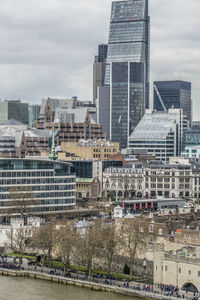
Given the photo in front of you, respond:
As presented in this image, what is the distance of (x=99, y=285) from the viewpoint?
431ft

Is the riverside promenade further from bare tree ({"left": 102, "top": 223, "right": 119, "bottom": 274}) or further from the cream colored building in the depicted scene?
bare tree ({"left": 102, "top": 223, "right": 119, "bottom": 274})

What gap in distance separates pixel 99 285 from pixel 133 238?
38.8 ft

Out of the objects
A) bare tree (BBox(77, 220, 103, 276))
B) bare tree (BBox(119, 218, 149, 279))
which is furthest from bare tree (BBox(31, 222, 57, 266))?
bare tree (BBox(119, 218, 149, 279))

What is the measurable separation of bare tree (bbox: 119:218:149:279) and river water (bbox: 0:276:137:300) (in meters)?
10.5

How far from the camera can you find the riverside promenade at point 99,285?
12275 centimetres

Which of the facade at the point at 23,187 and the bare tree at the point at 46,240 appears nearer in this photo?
the bare tree at the point at 46,240

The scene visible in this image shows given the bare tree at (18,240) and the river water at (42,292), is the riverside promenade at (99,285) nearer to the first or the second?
the river water at (42,292)

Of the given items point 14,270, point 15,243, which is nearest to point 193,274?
point 14,270

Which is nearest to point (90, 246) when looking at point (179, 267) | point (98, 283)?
point (98, 283)

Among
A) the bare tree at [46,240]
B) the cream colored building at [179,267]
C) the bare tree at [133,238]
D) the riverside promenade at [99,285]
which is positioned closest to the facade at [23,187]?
the bare tree at [46,240]

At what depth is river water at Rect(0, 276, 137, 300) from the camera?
419 ft

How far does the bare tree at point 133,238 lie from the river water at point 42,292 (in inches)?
412

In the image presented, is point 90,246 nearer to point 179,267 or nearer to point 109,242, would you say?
point 109,242

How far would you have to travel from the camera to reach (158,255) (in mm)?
129125
